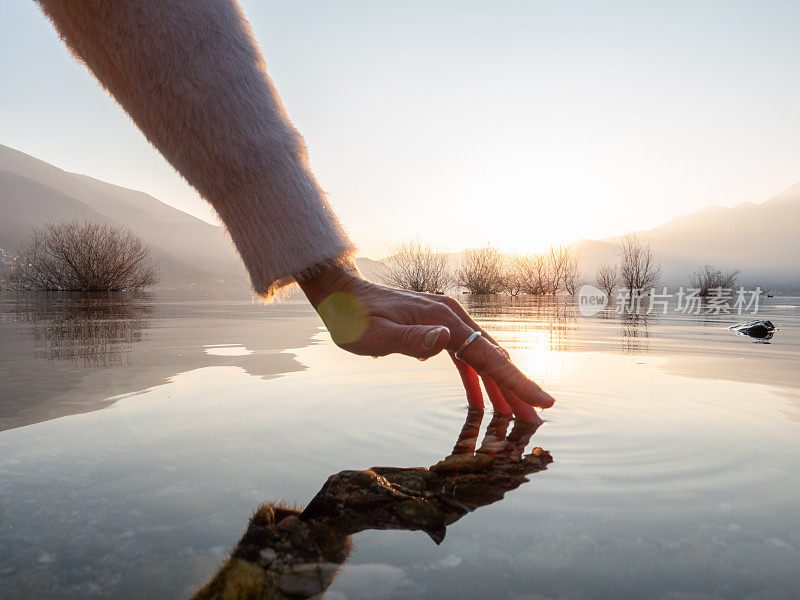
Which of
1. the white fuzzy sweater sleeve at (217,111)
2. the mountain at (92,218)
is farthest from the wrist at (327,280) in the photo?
the mountain at (92,218)

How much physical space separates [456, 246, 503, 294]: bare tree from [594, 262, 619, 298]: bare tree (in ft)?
17.0

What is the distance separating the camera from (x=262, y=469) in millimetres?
1227

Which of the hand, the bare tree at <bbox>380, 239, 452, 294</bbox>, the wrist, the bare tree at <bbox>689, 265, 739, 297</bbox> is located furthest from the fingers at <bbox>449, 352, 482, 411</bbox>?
the bare tree at <bbox>689, 265, 739, 297</bbox>

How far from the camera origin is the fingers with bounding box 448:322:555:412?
4.39 feet

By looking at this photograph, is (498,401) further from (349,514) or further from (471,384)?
(349,514)

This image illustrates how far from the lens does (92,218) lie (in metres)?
91.7

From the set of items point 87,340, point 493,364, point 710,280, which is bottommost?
point 87,340

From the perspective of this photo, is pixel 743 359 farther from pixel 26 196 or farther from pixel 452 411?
pixel 26 196

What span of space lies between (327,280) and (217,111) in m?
0.40

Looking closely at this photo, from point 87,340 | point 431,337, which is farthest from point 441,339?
point 87,340

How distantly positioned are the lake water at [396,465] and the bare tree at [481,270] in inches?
673

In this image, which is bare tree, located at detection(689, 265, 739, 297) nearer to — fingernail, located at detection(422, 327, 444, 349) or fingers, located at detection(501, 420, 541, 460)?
fingers, located at detection(501, 420, 541, 460)

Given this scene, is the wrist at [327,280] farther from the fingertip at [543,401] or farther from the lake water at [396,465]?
the fingertip at [543,401]

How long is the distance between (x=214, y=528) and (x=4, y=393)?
1720 mm
